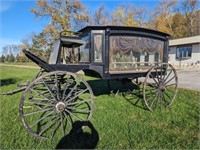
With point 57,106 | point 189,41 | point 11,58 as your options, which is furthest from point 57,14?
point 11,58

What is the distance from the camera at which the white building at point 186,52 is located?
1794 cm

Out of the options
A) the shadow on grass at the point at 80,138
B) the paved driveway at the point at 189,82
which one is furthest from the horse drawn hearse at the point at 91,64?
the paved driveway at the point at 189,82

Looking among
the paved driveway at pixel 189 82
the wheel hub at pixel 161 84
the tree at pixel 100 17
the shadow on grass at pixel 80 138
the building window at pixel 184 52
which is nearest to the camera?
the shadow on grass at pixel 80 138

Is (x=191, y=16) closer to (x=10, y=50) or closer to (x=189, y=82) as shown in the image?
(x=189, y=82)

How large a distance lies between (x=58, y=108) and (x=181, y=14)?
36.0 meters

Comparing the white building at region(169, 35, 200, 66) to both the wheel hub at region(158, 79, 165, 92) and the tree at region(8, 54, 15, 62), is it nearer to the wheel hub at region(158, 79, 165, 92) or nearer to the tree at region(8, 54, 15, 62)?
the wheel hub at region(158, 79, 165, 92)

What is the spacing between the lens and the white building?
17.9 meters

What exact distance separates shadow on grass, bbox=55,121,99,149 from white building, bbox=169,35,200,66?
18.0 metres

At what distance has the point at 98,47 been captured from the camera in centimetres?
393

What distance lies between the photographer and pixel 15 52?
61.1 meters

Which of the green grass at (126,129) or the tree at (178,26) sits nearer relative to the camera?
the green grass at (126,129)

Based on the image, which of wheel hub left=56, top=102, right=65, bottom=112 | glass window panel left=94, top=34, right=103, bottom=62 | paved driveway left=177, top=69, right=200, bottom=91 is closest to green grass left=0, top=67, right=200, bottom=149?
wheel hub left=56, top=102, right=65, bottom=112

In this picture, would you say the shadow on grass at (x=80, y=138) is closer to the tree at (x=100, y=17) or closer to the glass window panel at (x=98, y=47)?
the glass window panel at (x=98, y=47)

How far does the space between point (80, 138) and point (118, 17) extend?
30038 mm
